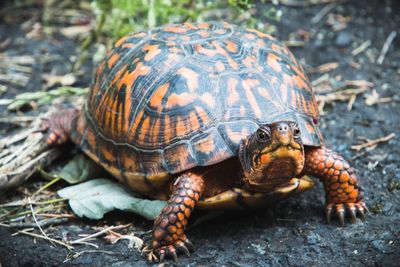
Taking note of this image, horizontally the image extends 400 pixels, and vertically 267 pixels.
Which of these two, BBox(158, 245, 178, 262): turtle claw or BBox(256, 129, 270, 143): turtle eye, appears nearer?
BBox(256, 129, 270, 143): turtle eye

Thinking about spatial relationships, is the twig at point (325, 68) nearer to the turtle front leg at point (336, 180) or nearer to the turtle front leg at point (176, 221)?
the turtle front leg at point (336, 180)

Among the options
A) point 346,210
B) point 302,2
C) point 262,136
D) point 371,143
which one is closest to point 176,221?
point 262,136

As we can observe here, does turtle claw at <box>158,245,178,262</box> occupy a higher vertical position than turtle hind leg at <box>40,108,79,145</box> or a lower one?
lower

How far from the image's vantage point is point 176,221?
2795 mm

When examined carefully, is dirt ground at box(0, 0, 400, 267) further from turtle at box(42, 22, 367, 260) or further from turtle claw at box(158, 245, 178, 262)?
turtle at box(42, 22, 367, 260)

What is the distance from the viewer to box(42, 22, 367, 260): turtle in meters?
2.82

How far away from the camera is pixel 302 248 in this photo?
287 centimetres

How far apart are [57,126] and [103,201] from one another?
0.95 metres

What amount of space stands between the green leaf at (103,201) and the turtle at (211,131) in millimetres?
98

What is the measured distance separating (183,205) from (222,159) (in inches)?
12.5

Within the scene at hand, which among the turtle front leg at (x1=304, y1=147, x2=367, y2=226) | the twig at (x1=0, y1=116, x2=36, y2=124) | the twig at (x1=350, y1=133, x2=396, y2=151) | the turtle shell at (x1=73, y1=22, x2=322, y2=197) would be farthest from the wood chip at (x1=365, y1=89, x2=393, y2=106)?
the twig at (x1=0, y1=116, x2=36, y2=124)

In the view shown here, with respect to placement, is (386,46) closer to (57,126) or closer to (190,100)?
(190,100)

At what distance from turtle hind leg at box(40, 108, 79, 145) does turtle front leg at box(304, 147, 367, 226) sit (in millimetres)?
1789

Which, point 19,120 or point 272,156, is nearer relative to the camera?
point 272,156
